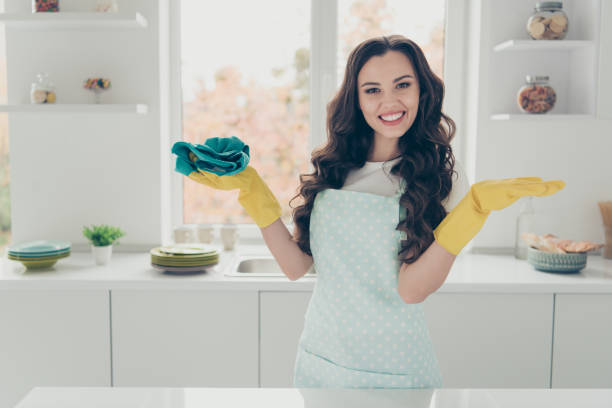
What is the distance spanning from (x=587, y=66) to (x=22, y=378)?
7.84 feet

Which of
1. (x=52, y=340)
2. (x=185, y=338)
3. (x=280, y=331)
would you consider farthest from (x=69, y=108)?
(x=280, y=331)

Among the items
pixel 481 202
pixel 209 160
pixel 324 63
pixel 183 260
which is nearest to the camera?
pixel 481 202

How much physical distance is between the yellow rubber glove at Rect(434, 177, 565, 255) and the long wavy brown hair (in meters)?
0.09

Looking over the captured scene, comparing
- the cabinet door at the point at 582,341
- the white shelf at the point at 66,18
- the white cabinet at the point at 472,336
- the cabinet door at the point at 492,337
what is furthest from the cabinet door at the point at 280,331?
the white shelf at the point at 66,18

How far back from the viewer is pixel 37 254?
6.50 feet

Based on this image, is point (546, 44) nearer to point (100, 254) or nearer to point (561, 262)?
point (561, 262)

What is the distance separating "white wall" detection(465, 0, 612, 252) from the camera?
228cm

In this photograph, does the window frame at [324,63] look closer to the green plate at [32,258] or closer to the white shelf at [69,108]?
the white shelf at [69,108]

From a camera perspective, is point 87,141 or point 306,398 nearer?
point 306,398

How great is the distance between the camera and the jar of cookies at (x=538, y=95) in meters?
2.10

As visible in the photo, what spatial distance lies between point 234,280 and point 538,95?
4.37ft

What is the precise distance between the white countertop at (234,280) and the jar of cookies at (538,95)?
0.61 metres

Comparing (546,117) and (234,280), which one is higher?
(546,117)

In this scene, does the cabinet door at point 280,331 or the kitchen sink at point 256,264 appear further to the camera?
the kitchen sink at point 256,264
